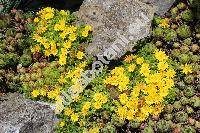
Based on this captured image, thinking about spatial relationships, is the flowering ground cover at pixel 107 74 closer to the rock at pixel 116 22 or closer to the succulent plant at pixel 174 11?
the succulent plant at pixel 174 11

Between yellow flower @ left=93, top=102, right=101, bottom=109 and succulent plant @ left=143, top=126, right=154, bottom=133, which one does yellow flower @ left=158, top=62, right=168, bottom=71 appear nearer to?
succulent plant @ left=143, top=126, right=154, bottom=133

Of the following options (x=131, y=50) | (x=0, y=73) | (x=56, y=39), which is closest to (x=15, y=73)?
(x=0, y=73)

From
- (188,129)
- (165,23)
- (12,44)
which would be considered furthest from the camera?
(12,44)

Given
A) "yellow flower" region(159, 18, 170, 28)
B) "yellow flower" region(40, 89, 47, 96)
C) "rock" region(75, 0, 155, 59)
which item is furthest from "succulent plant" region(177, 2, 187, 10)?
"yellow flower" region(40, 89, 47, 96)

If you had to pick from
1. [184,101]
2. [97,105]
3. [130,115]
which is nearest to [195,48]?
[184,101]

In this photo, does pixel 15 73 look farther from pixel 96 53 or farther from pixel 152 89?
pixel 152 89

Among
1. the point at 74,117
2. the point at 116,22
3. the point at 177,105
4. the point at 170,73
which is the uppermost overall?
the point at 116,22

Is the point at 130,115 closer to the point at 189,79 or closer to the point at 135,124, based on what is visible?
the point at 135,124
